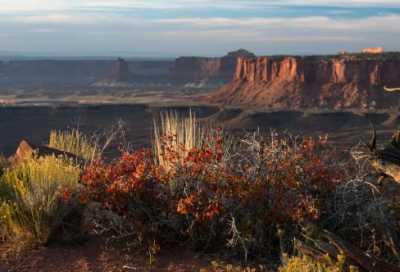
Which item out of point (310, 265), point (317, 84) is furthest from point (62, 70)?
point (310, 265)

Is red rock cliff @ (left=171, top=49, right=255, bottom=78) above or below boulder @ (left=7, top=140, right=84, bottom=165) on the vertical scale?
below

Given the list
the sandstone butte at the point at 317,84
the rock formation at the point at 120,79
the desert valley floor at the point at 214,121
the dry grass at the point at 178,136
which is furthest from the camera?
the rock formation at the point at 120,79

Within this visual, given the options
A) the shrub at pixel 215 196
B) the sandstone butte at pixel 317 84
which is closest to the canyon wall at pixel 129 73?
the sandstone butte at pixel 317 84

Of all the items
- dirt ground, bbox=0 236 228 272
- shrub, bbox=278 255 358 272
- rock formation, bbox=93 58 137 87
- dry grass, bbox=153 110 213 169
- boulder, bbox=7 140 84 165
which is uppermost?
dry grass, bbox=153 110 213 169

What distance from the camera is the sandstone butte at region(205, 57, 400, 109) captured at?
218 ft

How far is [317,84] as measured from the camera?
72.1 m

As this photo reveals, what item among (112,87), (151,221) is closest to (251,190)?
(151,221)

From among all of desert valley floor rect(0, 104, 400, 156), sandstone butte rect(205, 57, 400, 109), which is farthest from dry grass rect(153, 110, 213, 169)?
sandstone butte rect(205, 57, 400, 109)

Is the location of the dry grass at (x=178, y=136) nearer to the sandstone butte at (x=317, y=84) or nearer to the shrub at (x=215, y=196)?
the shrub at (x=215, y=196)

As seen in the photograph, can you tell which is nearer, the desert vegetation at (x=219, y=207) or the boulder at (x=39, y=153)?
the desert vegetation at (x=219, y=207)

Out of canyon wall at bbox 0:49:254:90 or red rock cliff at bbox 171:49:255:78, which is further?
red rock cliff at bbox 171:49:255:78

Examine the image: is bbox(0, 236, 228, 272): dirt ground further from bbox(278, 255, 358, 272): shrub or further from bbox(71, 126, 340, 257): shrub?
bbox(278, 255, 358, 272): shrub

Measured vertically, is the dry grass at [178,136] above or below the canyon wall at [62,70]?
above

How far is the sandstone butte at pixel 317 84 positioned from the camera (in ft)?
218
